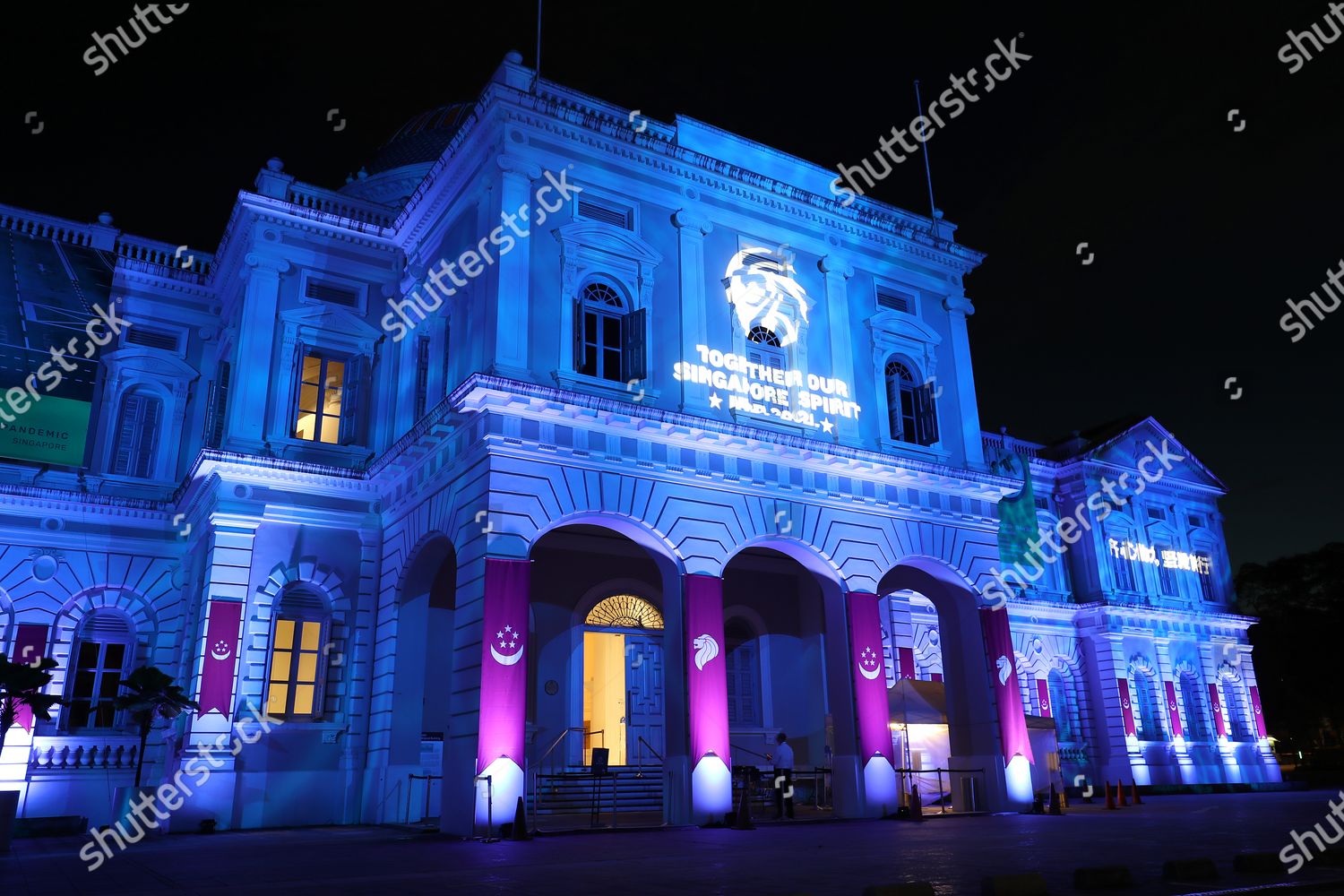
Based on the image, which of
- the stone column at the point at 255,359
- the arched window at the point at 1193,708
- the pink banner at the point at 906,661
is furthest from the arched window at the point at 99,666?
the arched window at the point at 1193,708

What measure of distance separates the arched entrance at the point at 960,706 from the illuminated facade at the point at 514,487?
84mm

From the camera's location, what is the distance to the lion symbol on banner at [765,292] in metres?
20.0

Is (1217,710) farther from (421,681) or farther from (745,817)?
(421,681)

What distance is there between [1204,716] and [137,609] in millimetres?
36957

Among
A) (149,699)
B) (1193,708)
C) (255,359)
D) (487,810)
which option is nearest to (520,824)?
(487,810)

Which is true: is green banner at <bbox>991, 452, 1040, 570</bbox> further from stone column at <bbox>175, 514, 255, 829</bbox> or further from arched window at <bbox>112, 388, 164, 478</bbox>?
arched window at <bbox>112, 388, 164, 478</bbox>

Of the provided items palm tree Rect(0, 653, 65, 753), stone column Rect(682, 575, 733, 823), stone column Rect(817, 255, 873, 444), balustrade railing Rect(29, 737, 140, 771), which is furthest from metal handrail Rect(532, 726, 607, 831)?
balustrade railing Rect(29, 737, 140, 771)

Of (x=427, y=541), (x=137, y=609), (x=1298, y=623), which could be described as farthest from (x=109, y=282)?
(x=1298, y=623)

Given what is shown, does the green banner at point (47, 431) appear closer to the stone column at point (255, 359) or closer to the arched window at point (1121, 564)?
the stone column at point (255, 359)

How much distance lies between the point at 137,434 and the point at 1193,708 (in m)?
37.7

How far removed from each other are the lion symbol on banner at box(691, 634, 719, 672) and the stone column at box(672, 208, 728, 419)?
13.8 feet

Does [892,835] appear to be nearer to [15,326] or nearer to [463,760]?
[463,760]

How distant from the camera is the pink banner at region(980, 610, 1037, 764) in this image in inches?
790

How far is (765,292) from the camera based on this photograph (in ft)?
66.9
